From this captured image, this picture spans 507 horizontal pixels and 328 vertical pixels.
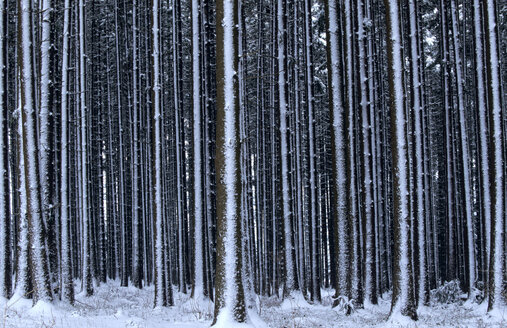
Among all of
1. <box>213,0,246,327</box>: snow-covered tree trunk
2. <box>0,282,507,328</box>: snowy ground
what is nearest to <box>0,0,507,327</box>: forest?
<box>213,0,246,327</box>: snow-covered tree trunk

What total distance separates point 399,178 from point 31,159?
693 cm

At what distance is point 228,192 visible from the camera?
7270 mm

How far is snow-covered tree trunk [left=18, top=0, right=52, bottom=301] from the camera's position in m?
8.33

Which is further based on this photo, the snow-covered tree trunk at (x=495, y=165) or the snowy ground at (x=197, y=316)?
the snow-covered tree trunk at (x=495, y=165)

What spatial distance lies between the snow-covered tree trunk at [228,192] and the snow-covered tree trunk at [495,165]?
548 centimetres

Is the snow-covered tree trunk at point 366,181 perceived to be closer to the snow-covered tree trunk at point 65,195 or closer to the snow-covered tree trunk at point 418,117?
the snow-covered tree trunk at point 418,117

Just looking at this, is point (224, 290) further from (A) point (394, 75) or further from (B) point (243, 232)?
(A) point (394, 75)

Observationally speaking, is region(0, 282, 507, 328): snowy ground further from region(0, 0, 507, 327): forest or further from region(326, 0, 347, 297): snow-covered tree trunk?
region(326, 0, 347, 297): snow-covered tree trunk

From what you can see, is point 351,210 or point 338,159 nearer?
point 351,210

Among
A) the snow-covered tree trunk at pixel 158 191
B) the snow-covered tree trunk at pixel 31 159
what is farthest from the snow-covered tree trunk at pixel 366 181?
the snow-covered tree trunk at pixel 31 159

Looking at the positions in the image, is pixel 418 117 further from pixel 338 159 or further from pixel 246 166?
pixel 246 166

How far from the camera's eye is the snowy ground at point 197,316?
7.39 meters

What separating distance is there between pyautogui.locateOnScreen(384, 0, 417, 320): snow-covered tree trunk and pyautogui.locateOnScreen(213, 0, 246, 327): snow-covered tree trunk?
3.35 m

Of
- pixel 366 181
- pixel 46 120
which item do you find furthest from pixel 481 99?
pixel 46 120
